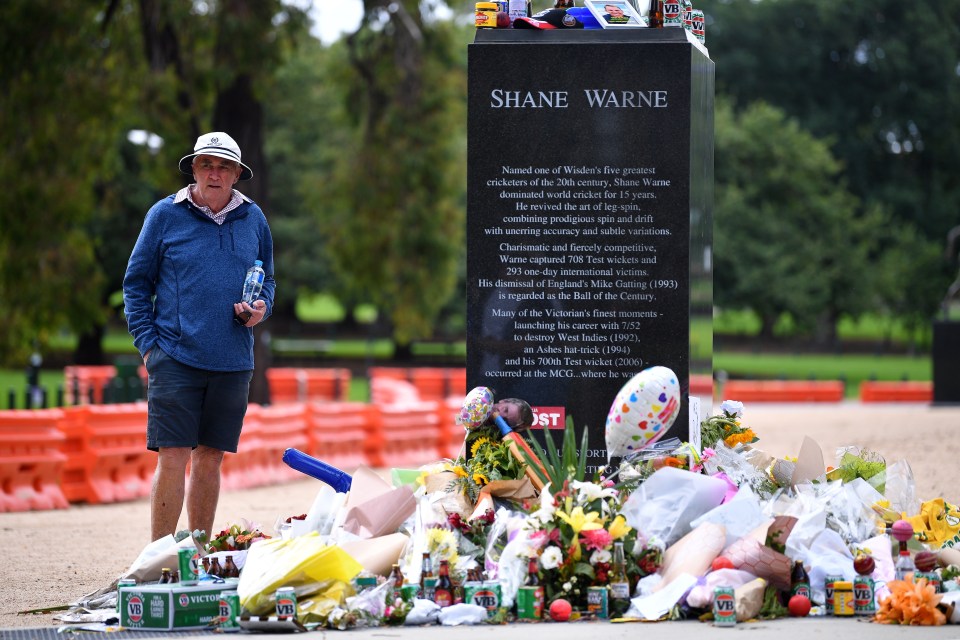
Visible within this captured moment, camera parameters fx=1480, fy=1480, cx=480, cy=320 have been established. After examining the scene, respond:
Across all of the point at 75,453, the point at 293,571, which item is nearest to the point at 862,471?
the point at 293,571

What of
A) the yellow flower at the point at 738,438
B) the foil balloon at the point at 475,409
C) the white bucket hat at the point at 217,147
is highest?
the white bucket hat at the point at 217,147

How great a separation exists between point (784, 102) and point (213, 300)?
47347 mm

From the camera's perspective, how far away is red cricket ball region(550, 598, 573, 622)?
603 centimetres

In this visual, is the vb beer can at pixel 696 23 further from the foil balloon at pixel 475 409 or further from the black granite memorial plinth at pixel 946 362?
the black granite memorial plinth at pixel 946 362

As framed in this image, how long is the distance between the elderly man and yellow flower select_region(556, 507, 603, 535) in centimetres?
190

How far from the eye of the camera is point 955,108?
46.1 m

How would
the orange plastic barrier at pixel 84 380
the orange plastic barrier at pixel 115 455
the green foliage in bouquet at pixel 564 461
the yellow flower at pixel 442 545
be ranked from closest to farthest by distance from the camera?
the yellow flower at pixel 442 545 → the green foliage in bouquet at pixel 564 461 → the orange plastic barrier at pixel 115 455 → the orange plastic barrier at pixel 84 380

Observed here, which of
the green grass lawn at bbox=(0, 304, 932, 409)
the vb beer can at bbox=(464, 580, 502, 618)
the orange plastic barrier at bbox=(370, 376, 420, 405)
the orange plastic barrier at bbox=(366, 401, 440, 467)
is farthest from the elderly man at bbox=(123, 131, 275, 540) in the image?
the green grass lawn at bbox=(0, 304, 932, 409)

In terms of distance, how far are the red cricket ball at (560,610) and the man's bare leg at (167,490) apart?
6.65ft

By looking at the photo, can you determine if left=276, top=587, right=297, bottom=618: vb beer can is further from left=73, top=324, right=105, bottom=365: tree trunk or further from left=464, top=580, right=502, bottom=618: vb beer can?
left=73, top=324, right=105, bottom=365: tree trunk

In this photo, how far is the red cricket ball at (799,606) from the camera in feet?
20.0

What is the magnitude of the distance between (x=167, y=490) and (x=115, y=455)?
6.78 metres

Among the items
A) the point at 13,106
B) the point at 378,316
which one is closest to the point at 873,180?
the point at 378,316

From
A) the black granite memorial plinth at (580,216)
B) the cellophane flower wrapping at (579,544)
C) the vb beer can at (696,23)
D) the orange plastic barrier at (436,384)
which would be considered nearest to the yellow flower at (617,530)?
the cellophane flower wrapping at (579,544)
